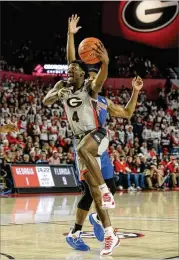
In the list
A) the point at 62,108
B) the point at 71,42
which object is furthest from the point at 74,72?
the point at 62,108

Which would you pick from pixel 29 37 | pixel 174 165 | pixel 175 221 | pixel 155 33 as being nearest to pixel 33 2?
pixel 29 37

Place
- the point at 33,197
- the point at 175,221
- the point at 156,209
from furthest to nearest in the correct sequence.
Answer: the point at 33,197
the point at 156,209
the point at 175,221

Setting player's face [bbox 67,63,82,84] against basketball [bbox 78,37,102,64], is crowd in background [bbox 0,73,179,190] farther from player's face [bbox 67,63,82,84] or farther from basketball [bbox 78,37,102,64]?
basketball [bbox 78,37,102,64]

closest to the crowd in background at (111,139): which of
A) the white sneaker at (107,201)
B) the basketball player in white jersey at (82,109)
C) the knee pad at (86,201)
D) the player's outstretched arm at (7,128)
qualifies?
the knee pad at (86,201)

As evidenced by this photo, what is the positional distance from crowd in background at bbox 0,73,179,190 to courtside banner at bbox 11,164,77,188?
32cm

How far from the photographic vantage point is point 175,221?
32.6ft

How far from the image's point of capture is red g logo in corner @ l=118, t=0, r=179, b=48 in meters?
30.1

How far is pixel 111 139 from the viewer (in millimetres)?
21750

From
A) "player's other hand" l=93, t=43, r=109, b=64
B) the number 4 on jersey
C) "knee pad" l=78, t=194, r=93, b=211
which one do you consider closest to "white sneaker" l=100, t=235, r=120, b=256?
"knee pad" l=78, t=194, r=93, b=211

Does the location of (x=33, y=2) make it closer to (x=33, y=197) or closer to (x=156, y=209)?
(x=33, y=197)

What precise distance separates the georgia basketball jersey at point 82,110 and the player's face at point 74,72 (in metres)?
0.16

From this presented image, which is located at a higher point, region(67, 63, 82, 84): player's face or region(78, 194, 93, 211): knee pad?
region(67, 63, 82, 84): player's face

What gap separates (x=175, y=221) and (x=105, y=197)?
418 centimetres

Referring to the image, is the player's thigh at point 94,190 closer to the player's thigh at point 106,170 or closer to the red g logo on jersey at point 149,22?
the player's thigh at point 106,170
